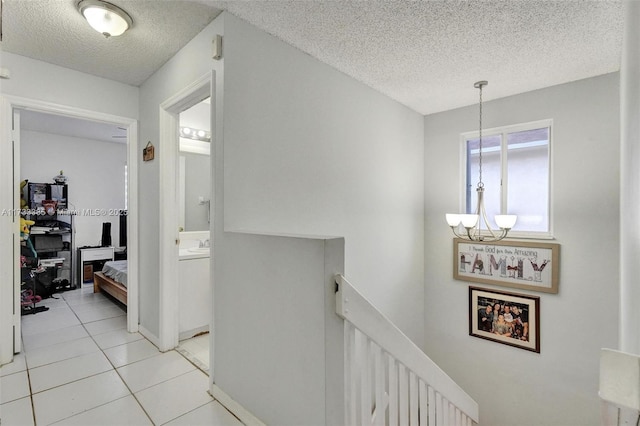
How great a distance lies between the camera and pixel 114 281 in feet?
13.1

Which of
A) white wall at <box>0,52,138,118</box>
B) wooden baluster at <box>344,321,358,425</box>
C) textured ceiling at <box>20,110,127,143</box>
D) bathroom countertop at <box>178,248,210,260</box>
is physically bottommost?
wooden baluster at <box>344,321,358,425</box>

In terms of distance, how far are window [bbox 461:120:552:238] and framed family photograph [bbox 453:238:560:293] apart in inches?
6.8

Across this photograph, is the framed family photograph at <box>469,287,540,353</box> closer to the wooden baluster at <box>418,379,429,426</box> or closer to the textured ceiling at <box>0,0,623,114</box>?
the wooden baluster at <box>418,379,429,426</box>

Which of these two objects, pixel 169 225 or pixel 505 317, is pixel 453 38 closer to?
pixel 169 225

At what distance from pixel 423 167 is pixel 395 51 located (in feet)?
6.23

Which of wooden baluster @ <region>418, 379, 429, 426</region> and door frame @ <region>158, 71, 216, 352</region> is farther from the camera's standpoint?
door frame @ <region>158, 71, 216, 352</region>

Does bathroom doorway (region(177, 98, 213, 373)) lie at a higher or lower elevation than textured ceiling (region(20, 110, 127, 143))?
lower

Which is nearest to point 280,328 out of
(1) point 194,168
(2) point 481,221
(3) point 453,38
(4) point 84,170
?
(3) point 453,38

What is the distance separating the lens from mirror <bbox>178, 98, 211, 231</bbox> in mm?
3764

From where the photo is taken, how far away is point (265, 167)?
2207mm

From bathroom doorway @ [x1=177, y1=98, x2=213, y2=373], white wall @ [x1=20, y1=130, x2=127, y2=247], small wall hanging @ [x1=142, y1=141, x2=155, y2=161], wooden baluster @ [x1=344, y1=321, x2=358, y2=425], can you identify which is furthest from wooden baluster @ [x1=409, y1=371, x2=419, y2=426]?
white wall @ [x1=20, y1=130, x2=127, y2=247]

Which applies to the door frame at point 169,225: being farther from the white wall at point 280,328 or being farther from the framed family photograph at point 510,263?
the framed family photograph at point 510,263

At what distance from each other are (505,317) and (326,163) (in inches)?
107

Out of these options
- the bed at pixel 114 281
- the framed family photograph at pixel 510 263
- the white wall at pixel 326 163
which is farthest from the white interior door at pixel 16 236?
the framed family photograph at pixel 510 263
